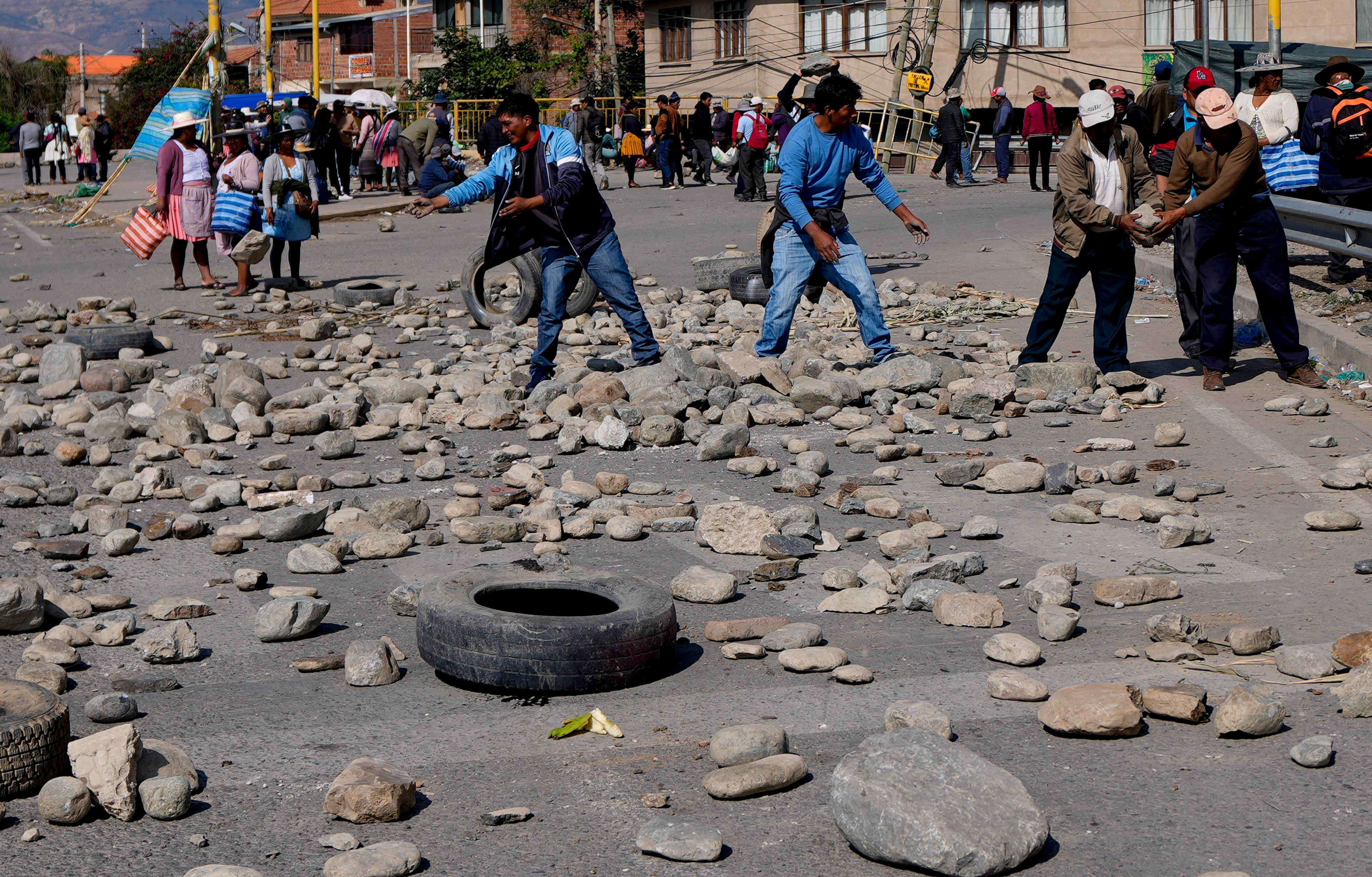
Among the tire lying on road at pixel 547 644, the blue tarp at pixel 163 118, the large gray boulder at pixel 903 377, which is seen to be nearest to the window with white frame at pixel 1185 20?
the blue tarp at pixel 163 118

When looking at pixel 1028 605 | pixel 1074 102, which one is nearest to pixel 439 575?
pixel 1028 605

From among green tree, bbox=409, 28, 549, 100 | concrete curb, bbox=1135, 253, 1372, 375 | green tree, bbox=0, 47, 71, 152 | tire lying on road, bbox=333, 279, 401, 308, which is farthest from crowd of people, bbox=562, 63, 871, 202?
green tree, bbox=0, 47, 71, 152

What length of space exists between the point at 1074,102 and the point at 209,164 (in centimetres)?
2966

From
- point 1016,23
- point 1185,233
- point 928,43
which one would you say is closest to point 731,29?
point 1016,23

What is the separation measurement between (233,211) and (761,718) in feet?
38.0

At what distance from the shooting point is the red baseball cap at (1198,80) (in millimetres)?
10102

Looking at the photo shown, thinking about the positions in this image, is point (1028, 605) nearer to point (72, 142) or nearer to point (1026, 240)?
point (1026, 240)

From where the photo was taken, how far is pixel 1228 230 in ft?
27.4

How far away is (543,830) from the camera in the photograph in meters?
3.44

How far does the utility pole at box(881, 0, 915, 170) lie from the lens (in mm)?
31703

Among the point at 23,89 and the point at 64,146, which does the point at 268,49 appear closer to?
the point at 64,146

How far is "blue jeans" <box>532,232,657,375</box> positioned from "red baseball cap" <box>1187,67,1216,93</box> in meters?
4.37

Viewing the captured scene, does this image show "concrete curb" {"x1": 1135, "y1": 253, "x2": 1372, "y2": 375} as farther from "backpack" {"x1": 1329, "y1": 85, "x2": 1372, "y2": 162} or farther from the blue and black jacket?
the blue and black jacket

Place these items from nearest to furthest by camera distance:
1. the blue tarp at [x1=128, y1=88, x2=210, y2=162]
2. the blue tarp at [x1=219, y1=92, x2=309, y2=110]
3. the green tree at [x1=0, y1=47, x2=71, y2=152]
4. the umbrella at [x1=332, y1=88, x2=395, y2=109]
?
the blue tarp at [x1=128, y1=88, x2=210, y2=162], the umbrella at [x1=332, y1=88, x2=395, y2=109], the blue tarp at [x1=219, y1=92, x2=309, y2=110], the green tree at [x1=0, y1=47, x2=71, y2=152]
